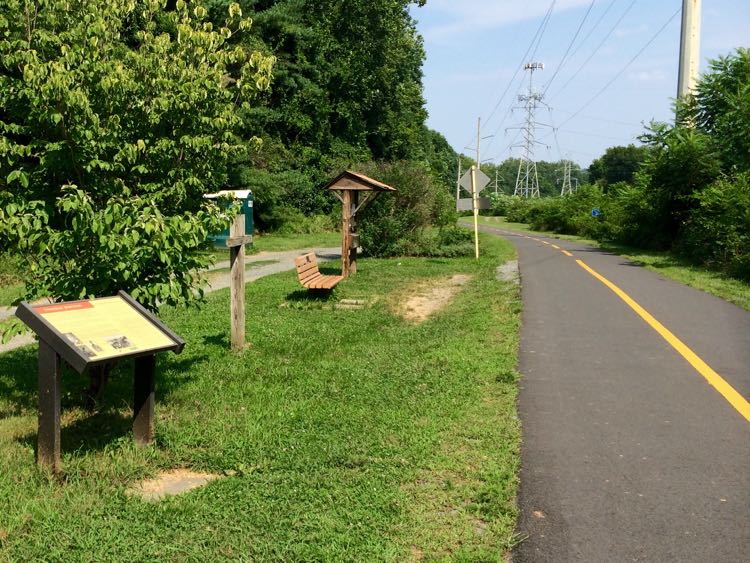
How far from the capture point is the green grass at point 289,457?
340cm

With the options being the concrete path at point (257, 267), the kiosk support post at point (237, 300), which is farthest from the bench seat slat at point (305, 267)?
the kiosk support post at point (237, 300)

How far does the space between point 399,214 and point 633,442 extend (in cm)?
1696

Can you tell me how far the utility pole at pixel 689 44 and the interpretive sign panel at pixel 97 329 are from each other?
23335mm

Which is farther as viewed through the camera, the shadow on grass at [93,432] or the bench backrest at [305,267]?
the bench backrest at [305,267]

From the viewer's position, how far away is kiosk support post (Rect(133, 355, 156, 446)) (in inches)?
185

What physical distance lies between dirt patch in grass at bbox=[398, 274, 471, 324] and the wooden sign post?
610 cm

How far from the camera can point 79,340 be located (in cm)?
394

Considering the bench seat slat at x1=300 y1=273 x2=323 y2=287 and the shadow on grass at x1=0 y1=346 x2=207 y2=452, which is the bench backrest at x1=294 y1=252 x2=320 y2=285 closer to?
the bench seat slat at x1=300 y1=273 x2=323 y2=287

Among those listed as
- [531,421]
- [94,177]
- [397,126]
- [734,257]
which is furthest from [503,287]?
[397,126]

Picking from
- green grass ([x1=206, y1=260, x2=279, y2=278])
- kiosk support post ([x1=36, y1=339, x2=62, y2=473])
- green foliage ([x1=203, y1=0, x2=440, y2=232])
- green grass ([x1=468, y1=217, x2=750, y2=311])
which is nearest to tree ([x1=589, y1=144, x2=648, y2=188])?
green foliage ([x1=203, y1=0, x2=440, y2=232])

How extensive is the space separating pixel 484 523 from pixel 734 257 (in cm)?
1479

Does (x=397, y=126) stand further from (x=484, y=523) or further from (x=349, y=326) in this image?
(x=484, y=523)

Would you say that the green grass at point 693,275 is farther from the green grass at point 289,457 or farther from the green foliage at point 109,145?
the green foliage at point 109,145

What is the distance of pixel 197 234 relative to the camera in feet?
17.4
